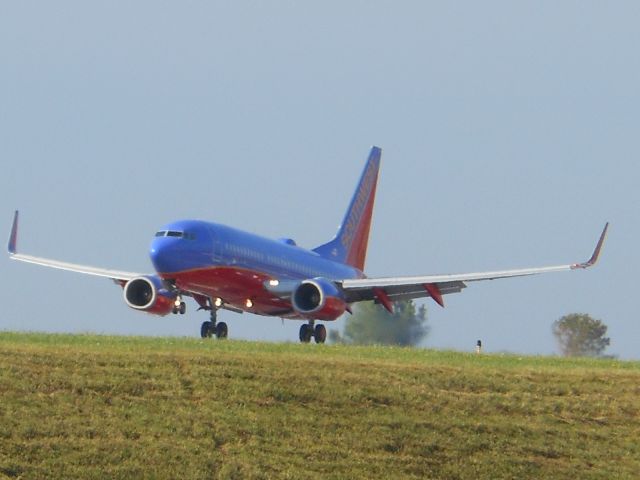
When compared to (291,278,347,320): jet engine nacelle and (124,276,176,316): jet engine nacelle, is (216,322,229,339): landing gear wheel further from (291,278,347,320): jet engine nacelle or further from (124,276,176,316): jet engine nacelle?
(291,278,347,320): jet engine nacelle

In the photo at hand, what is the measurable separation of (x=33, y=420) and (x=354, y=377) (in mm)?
6825

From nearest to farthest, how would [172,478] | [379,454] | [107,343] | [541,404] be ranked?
1. [172,478]
2. [379,454]
3. [541,404]
4. [107,343]

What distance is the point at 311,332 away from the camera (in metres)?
51.0

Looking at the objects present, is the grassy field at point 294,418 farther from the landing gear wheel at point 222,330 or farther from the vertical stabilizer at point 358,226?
the vertical stabilizer at point 358,226

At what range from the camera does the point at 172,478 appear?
22672 millimetres

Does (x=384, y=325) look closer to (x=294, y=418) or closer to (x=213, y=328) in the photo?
(x=213, y=328)

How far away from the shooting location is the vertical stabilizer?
59.1 metres

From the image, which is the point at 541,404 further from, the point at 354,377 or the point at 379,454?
the point at 379,454

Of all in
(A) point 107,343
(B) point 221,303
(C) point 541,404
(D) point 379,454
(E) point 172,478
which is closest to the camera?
(E) point 172,478

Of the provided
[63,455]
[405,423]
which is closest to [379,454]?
[405,423]

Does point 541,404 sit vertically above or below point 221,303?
below

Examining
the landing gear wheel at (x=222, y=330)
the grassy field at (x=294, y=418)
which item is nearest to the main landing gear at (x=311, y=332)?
the landing gear wheel at (x=222, y=330)

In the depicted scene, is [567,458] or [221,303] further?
[221,303]

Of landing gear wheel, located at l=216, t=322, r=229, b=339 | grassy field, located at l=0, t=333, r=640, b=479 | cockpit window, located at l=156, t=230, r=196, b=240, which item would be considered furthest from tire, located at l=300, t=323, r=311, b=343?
grassy field, located at l=0, t=333, r=640, b=479
